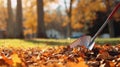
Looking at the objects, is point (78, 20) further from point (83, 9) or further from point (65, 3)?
point (83, 9)

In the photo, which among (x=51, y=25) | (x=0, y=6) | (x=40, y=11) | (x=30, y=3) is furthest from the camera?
(x=51, y=25)

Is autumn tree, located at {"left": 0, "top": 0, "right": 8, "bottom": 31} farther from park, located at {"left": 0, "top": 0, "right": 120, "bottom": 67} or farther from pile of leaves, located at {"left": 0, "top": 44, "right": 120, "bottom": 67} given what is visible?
pile of leaves, located at {"left": 0, "top": 44, "right": 120, "bottom": 67}

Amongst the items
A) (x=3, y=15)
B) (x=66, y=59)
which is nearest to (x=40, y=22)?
(x=66, y=59)

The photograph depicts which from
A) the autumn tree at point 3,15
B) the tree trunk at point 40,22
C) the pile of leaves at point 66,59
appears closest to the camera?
the pile of leaves at point 66,59

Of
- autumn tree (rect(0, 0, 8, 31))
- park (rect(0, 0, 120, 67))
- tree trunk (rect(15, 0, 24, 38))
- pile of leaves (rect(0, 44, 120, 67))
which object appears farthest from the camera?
autumn tree (rect(0, 0, 8, 31))

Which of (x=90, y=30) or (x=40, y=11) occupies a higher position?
(x=40, y=11)

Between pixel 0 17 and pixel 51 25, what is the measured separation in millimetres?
27146

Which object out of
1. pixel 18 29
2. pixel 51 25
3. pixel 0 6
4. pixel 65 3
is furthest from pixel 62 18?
pixel 18 29

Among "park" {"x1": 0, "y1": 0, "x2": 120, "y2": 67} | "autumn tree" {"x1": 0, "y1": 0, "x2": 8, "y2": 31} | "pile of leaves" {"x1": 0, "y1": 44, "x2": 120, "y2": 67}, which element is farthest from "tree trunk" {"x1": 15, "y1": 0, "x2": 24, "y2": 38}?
"autumn tree" {"x1": 0, "y1": 0, "x2": 8, "y2": 31}

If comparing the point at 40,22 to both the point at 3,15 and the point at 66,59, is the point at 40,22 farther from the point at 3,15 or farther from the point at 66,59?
the point at 3,15

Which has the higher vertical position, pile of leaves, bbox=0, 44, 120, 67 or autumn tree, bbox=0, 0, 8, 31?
pile of leaves, bbox=0, 44, 120, 67

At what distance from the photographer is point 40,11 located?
91.7 feet

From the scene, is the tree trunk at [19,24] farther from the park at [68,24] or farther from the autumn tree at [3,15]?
the autumn tree at [3,15]

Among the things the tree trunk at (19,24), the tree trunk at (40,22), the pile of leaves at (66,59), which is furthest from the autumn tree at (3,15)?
the pile of leaves at (66,59)
